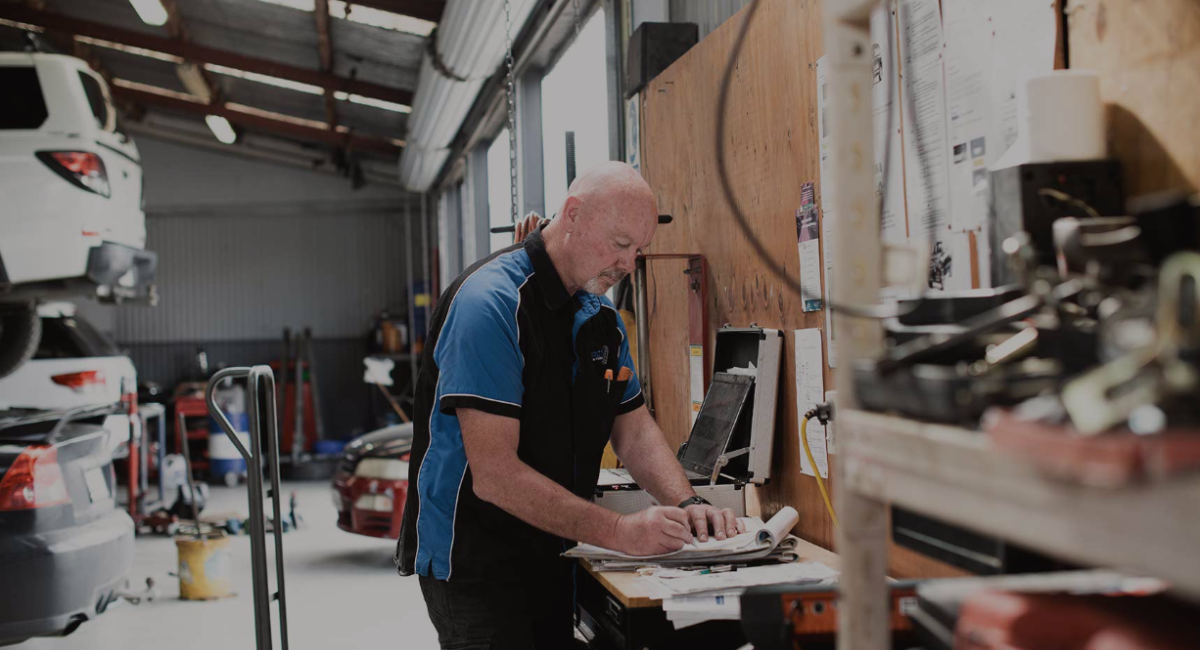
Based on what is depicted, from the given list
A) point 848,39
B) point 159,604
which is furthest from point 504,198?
point 848,39

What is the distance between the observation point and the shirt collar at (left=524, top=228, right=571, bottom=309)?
2299 millimetres

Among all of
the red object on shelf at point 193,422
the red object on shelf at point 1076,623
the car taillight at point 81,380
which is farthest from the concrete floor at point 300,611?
the red object on shelf at point 1076,623

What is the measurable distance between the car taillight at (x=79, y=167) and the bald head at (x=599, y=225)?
4.80m

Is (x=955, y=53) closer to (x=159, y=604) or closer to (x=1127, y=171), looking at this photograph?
(x=1127, y=171)

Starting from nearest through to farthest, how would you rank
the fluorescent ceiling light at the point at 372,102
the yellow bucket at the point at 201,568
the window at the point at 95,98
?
1. the yellow bucket at the point at 201,568
2. the window at the point at 95,98
3. the fluorescent ceiling light at the point at 372,102

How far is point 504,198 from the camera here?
27.2ft

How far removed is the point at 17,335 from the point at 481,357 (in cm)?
501

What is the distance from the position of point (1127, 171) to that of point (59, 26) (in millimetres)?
9876

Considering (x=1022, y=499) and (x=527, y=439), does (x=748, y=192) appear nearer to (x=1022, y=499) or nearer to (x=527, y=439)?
(x=527, y=439)

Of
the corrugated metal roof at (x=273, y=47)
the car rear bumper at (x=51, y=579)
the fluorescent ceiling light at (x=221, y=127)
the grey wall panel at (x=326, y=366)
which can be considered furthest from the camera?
the grey wall panel at (x=326, y=366)

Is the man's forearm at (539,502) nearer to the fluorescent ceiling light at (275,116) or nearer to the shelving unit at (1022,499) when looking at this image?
the shelving unit at (1022,499)

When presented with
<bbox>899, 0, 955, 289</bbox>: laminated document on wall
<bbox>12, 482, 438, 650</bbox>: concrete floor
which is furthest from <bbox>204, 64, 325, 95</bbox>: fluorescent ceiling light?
<bbox>899, 0, 955, 289</bbox>: laminated document on wall

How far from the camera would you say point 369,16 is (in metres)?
7.38

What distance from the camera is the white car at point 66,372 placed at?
6.18 meters
